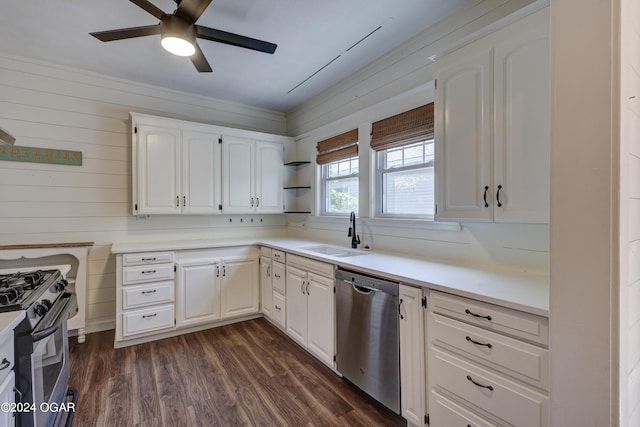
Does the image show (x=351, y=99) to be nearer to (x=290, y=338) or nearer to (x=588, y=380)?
(x=290, y=338)

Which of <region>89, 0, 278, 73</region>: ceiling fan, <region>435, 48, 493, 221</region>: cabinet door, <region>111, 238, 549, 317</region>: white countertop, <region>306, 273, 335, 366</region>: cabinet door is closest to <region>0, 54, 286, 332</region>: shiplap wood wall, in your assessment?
<region>89, 0, 278, 73</region>: ceiling fan

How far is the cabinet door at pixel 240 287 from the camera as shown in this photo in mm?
3367

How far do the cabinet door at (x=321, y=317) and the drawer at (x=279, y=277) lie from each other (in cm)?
50

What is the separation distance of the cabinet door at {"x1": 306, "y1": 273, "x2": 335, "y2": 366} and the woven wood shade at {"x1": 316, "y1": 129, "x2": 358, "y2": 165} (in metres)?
1.40

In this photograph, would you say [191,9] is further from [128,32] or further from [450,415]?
[450,415]

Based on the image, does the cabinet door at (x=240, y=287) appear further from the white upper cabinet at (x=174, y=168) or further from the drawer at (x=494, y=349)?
the drawer at (x=494, y=349)

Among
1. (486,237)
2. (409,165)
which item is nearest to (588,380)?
(486,237)

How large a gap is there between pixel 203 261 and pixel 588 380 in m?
3.13

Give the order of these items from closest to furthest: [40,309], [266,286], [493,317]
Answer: [493,317], [40,309], [266,286]

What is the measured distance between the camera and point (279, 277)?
3.14m

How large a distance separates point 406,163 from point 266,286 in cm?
207

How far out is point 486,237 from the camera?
6.58 feet

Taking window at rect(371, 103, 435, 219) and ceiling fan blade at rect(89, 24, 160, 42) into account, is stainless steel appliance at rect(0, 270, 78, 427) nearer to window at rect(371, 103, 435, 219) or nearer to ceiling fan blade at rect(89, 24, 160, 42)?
ceiling fan blade at rect(89, 24, 160, 42)

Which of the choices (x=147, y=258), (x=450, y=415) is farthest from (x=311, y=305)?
(x=147, y=258)
